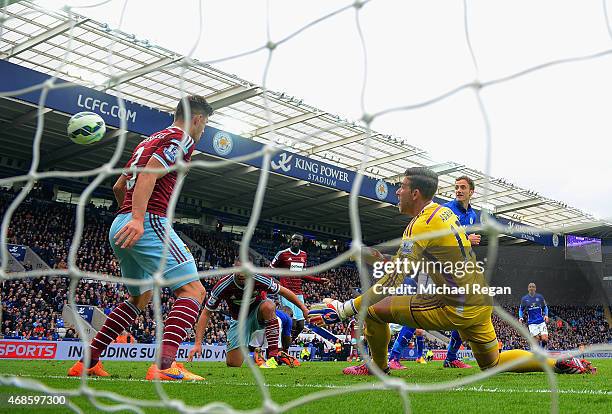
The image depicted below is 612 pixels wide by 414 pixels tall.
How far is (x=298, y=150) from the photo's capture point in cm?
2114

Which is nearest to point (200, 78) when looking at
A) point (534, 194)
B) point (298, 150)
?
point (298, 150)

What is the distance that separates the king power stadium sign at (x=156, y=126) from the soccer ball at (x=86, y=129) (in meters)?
5.08

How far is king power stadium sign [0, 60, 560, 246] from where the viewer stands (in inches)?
487

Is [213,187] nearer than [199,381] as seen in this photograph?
No

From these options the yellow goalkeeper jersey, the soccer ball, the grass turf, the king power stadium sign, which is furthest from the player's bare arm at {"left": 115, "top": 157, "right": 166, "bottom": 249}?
the king power stadium sign

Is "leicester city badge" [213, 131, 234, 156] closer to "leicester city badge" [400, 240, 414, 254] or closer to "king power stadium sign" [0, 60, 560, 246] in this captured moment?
"king power stadium sign" [0, 60, 560, 246]

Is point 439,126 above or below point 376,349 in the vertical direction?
above

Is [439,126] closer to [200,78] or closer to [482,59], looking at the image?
[482,59]

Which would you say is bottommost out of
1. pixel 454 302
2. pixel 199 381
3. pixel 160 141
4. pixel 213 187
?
pixel 199 381

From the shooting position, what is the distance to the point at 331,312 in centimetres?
429

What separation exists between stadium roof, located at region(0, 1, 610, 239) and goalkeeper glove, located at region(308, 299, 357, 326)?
6.06 meters

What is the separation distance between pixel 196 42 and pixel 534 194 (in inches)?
985

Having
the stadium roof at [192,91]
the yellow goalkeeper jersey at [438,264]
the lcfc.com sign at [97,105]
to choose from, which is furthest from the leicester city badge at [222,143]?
the yellow goalkeeper jersey at [438,264]

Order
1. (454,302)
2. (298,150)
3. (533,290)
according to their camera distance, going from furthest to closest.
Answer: (298,150) < (533,290) < (454,302)
